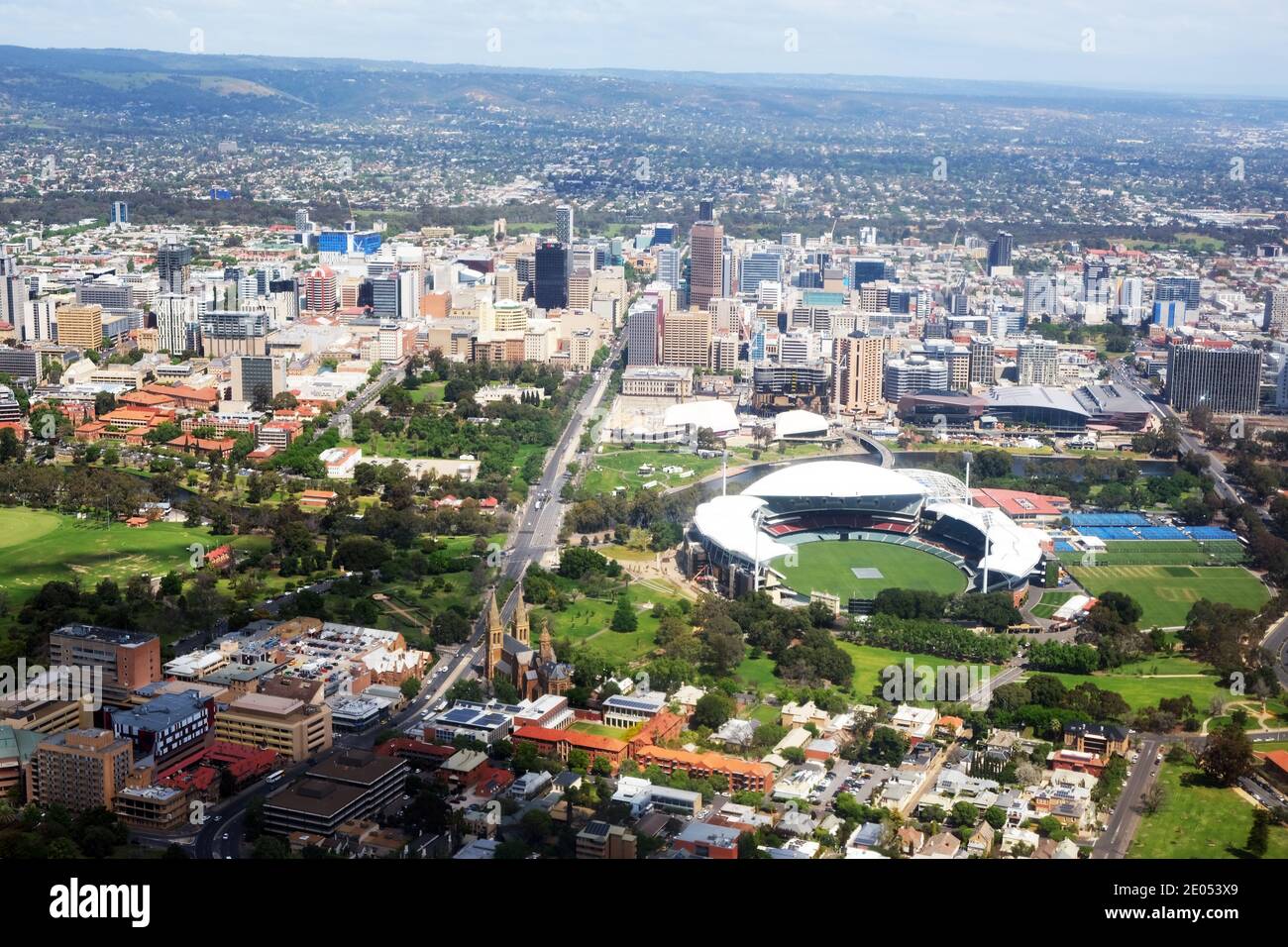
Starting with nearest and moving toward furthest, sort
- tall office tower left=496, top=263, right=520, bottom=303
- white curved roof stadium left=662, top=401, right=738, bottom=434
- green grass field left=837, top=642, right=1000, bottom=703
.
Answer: green grass field left=837, top=642, right=1000, bottom=703 < white curved roof stadium left=662, top=401, right=738, bottom=434 < tall office tower left=496, top=263, right=520, bottom=303

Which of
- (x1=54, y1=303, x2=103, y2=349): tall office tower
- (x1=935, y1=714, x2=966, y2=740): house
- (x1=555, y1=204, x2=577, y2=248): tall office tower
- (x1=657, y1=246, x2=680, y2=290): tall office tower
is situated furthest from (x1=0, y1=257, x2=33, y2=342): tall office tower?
(x1=935, y1=714, x2=966, y2=740): house

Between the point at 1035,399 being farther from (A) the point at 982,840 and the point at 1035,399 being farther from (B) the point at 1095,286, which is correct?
(A) the point at 982,840

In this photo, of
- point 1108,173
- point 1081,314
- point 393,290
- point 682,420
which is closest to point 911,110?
point 1108,173

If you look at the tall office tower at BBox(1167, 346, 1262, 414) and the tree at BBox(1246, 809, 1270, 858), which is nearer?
the tree at BBox(1246, 809, 1270, 858)

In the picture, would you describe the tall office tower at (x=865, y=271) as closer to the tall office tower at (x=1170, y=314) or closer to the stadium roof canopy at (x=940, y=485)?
the tall office tower at (x=1170, y=314)

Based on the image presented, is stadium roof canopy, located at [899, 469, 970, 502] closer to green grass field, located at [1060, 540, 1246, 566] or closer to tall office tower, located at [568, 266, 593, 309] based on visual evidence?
green grass field, located at [1060, 540, 1246, 566]

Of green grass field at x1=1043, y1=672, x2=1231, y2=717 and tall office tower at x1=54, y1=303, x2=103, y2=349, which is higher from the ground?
tall office tower at x1=54, y1=303, x2=103, y2=349
